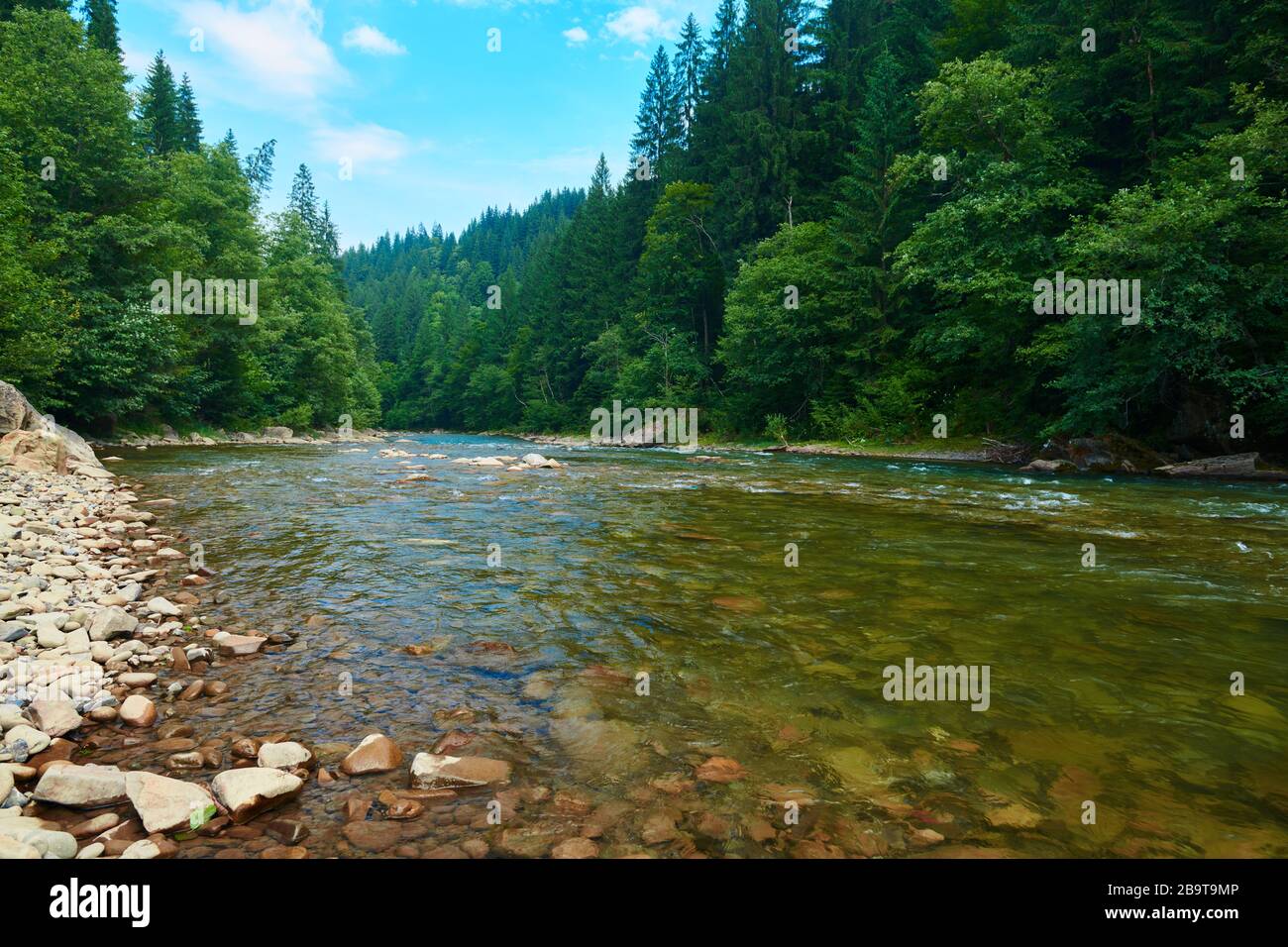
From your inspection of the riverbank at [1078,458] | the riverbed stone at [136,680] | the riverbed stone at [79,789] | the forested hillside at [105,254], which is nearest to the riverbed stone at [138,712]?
the riverbed stone at [136,680]

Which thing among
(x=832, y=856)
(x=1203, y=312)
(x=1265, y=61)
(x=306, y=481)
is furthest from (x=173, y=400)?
(x=1265, y=61)

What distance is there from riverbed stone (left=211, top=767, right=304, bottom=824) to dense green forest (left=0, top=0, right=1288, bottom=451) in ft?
73.7

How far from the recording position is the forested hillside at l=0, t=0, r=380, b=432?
19.9 m

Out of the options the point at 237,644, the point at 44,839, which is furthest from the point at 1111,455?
the point at 44,839

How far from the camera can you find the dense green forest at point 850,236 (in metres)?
18.6

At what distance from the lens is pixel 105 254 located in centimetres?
2423

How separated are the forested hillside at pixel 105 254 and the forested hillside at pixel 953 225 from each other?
2674cm

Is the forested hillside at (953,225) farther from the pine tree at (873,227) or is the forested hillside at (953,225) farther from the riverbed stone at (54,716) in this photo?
the riverbed stone at (54,716)

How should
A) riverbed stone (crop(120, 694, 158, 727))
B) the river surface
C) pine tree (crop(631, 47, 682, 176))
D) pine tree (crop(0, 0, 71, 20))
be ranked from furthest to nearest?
pine tree (crop(631, 47, 682, 176))
pine tree (crop(0, 0, 71, 20))
riverbed stone (crop(120, 694, 158, 727))
the river surface

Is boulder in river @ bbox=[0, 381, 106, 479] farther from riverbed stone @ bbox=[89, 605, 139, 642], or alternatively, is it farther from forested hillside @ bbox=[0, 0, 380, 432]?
riverbed stone @ bbox=[89, 605, 139, 642]

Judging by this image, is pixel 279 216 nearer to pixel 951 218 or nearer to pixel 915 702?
pixel 951 218

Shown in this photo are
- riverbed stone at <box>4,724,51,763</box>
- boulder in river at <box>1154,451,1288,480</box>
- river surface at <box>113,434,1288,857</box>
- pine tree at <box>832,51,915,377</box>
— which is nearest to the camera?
river surface at <box>113,434,1288,857</box>

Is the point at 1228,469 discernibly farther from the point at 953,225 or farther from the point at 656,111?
the point at 656,111

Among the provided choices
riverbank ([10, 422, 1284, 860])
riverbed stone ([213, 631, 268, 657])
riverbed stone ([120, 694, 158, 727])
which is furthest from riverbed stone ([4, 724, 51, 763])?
riverbed stone ([213, 631, 268, 657])
